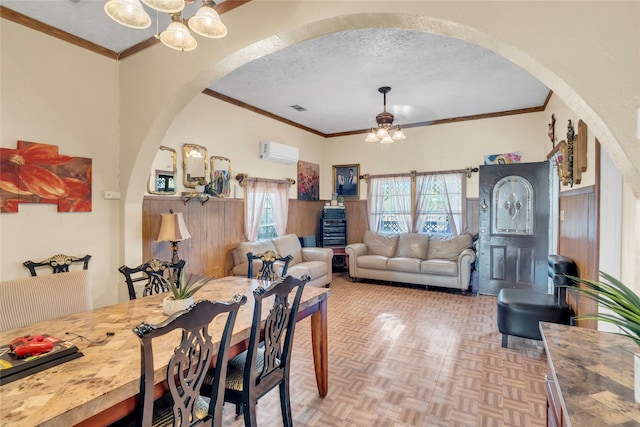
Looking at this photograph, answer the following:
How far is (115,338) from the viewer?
1518mm

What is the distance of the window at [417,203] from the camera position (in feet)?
18.9

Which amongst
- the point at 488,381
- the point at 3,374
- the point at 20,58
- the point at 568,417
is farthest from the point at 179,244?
the point at 568,417

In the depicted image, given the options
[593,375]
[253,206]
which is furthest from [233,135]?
[593,375]

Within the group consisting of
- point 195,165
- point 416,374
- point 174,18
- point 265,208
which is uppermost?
point 174,18

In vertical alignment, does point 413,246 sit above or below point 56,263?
below

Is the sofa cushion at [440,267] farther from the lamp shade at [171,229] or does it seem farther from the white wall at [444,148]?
the lamp shade at [171,229]

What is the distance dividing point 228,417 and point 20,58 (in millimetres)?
3302

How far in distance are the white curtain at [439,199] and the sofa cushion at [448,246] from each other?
271 mm

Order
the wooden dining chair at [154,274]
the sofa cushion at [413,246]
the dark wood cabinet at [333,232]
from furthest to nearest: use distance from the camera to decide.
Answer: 1. the dark wood cabinet at [333,232]
2. the sofa cushion at [413,246]
3. the wooden dining chair at [154,274]

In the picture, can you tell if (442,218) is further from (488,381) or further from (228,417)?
(228,417)

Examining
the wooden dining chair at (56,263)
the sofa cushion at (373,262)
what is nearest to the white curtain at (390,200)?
the sofa cushion at (373,262)

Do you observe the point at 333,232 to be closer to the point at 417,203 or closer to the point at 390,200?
the point at 390,200

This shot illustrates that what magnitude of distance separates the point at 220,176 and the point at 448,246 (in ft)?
12.9

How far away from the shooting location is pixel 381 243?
6.11m
